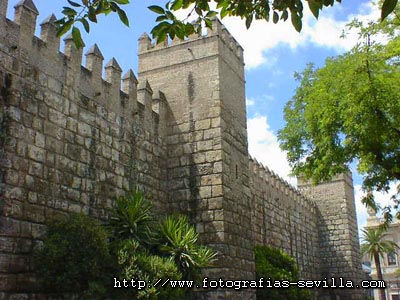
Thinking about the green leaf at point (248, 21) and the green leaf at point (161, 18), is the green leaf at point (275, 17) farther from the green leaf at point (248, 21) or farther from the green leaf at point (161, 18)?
the green leaf at point (161, 18)

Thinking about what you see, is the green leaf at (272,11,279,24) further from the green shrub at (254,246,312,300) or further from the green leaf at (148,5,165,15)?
the green shrub at (254,246,312,300)

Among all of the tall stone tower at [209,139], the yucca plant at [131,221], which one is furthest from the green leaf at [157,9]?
the tall stone tower at [209,139]

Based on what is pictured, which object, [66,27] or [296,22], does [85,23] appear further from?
[296,22]

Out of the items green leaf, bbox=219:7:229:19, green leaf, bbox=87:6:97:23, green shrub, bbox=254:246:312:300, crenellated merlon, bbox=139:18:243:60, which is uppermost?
crenellated merlon, bbox=139:18:243:60

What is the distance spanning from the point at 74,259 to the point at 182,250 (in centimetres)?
269

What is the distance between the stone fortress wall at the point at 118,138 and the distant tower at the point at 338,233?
15089 millimetres

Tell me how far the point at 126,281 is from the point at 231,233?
409 centimetres

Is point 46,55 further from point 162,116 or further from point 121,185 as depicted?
point 162,116

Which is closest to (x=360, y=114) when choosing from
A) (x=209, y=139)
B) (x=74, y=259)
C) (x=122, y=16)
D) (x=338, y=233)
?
(x=209, y=139)

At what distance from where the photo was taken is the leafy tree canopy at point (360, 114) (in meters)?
12.9

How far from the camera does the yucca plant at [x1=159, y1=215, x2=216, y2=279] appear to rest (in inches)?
399

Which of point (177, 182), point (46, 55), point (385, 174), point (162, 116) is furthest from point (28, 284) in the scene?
point (385, 174)

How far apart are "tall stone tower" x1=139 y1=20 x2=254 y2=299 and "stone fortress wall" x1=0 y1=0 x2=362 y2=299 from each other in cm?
→ 3

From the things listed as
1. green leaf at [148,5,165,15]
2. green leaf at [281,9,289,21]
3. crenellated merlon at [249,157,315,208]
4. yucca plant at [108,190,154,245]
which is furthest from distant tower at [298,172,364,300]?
green leaf at [148,5,165,15]
